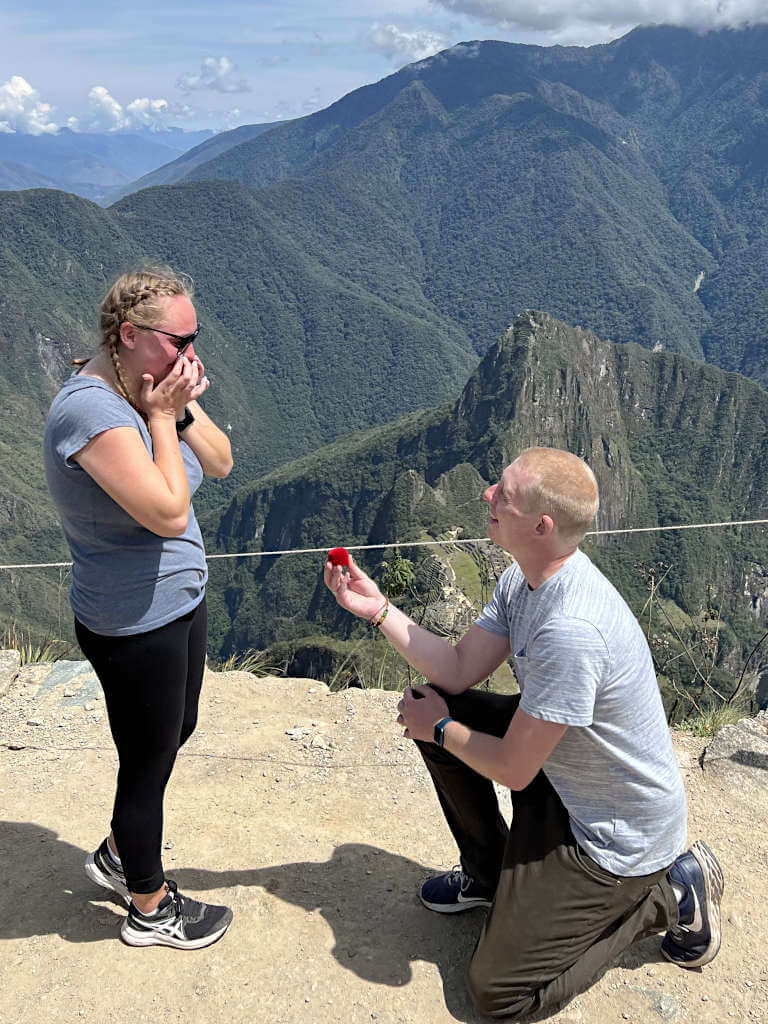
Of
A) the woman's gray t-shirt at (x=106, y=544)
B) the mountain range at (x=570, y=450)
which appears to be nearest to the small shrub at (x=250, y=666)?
the woman's gray t-shirt at (x=106, y=544)

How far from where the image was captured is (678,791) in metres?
2.76

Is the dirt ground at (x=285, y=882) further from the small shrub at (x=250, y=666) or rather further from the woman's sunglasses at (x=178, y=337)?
the woman's sunglasses at (x=178, y=337)

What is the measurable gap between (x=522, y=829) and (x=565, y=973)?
0.49 meters

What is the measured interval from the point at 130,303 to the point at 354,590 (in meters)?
1.30

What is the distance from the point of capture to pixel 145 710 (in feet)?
8.95

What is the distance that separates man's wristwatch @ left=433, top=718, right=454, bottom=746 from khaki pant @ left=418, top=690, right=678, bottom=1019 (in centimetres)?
37

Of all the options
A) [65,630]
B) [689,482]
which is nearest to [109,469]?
[65,630]

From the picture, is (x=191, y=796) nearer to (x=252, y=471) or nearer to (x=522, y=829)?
(x=522, y=829)

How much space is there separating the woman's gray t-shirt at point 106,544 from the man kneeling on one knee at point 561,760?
586 mm

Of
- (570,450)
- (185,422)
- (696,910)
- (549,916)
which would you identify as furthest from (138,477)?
(570,450)

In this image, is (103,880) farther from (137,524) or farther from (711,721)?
(711,721)

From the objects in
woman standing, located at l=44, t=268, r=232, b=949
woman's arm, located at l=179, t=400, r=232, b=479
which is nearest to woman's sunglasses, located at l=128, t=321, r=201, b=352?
woman standing, located at l=44, t=268, r=232, b=949

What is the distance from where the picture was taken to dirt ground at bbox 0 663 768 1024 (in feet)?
9.32

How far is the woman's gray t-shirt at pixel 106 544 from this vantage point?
2422 mm
